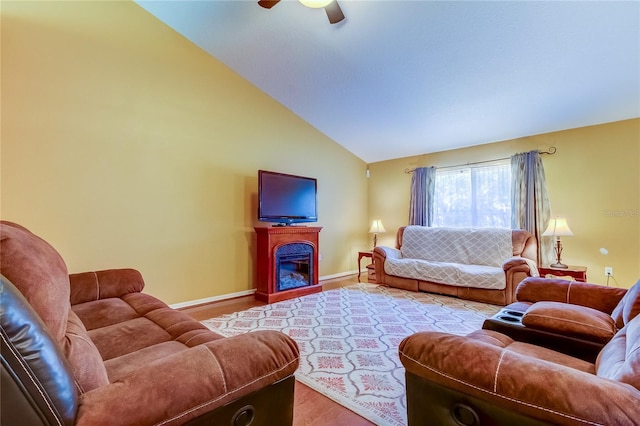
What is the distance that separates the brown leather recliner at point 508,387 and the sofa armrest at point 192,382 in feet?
1.55

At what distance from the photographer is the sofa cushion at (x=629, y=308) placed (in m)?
1.38

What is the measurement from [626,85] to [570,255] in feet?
7.05

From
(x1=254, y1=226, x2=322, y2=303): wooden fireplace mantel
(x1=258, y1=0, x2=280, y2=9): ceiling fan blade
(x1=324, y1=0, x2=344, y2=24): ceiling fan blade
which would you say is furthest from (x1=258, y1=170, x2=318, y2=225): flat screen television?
(x1=324, y1=0, x2=344, y2=24): ceiling fan blade

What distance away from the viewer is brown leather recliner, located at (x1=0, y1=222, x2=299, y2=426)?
63cm

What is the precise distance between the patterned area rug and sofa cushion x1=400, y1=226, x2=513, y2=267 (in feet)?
2.40

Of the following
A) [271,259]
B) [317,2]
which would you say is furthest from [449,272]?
[317,2]

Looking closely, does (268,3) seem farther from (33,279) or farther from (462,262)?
(462,262)

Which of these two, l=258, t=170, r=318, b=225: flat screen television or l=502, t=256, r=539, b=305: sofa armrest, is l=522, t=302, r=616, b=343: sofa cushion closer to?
l=502, t=256, r=539, b=305: sofa armrest

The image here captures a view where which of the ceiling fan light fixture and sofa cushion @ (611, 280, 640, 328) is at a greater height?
the ceiling fan light fixture

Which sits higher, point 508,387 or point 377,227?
point 377,227

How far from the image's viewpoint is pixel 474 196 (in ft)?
16.1

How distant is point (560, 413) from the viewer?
76cm

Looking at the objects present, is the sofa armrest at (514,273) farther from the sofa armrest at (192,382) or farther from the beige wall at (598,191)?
the sofa armrest at (192,382)

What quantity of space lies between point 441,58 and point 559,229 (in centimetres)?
258
